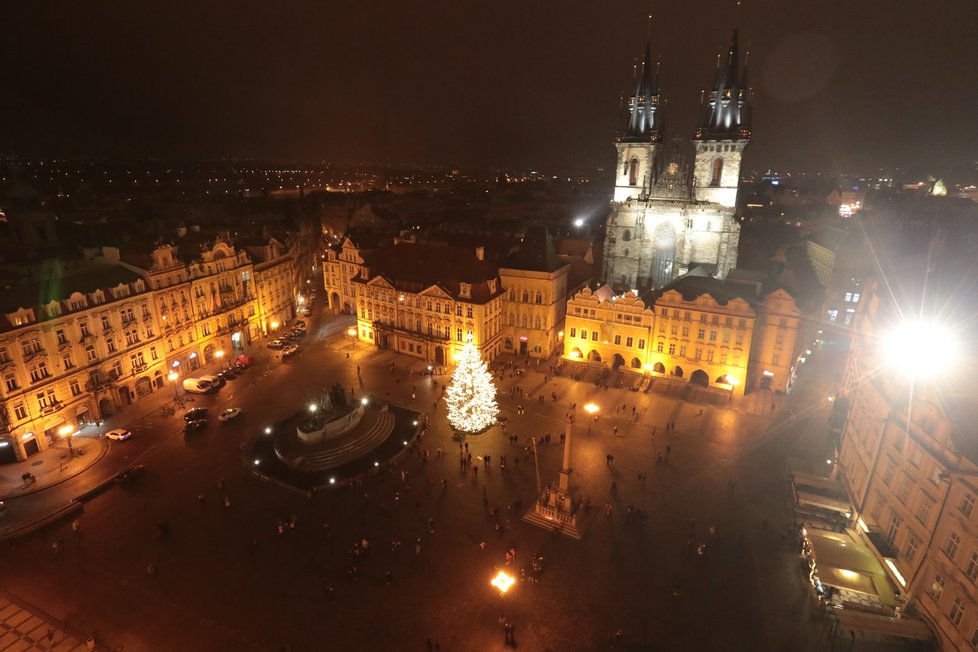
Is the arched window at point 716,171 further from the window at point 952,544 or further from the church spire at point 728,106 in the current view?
the window at point 952,544

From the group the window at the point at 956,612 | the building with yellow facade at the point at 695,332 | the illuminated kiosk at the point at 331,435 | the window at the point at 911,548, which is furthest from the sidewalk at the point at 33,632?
the building with yellow facade at the point at 695,332

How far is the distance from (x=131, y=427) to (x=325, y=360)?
1872cm

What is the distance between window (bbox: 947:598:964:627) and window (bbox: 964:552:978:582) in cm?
127

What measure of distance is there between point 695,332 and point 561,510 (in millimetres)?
25346

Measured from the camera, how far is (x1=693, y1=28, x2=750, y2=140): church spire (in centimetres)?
5628

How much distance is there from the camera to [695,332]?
48.7 m

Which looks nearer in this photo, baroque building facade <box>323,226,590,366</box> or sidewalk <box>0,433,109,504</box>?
sidewalk <box>0,433,109,504</box>

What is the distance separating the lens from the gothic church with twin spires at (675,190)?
189 feet

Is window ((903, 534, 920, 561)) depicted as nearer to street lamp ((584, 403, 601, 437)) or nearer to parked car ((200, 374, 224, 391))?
street lamp ((584, 403, 601, 437))

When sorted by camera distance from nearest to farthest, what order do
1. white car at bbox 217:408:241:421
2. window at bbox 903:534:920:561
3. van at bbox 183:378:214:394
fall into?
window at bbox 903:534:920:561 < white car at bbox 217:408:241:421 < van at bbox 183:378:214:394

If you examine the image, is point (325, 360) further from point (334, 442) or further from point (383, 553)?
point (383, 553)

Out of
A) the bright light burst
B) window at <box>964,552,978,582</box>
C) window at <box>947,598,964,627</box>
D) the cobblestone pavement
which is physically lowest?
the cobblestone pavement

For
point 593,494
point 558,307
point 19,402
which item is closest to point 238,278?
point 19,402

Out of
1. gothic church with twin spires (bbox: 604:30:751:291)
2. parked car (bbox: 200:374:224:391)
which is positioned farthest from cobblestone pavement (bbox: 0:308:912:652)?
gothic church with twin spires (bbox: 604:30:751:291)
